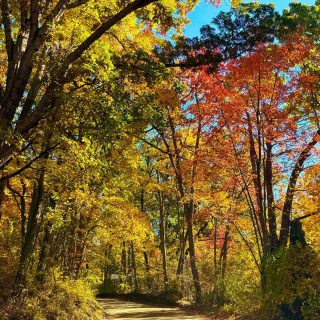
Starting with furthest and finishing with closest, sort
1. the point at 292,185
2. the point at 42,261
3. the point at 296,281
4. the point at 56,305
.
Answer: the point at 292,185, the point at 42,261, the point at 56,305, the point at 296,281

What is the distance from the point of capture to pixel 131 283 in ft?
101

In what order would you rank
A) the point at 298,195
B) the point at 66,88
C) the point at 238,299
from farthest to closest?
the point at 298,195, the point at 238,299, the point at 66,88

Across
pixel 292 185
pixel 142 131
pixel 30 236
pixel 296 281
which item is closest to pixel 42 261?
pixel 30 236

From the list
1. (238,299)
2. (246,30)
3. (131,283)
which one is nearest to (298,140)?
(246,30)

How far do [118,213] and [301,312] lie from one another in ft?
27.6

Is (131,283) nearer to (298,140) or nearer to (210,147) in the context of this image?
(210,147)

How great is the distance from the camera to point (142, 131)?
41.4ft

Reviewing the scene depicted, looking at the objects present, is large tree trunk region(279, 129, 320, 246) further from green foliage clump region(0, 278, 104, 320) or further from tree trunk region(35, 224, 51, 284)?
tree trunk region(35, 224, 51, 284)

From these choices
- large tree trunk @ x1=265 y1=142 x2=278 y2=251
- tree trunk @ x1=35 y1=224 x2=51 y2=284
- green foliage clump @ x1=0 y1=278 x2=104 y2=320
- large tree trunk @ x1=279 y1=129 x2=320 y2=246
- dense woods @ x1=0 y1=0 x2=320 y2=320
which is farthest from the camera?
large tree trunk @ x1=265 y1=142 x2=278 y2=251

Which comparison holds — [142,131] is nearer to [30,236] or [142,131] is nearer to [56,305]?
[30,236]

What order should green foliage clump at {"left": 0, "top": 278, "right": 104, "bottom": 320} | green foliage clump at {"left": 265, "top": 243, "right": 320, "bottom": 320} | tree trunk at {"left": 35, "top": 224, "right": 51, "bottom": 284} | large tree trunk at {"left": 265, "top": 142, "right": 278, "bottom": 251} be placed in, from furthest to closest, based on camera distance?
1. large tree trunk at {"left": 265, "top": 142, "right": 278, "bottom": 251}
2. tree trunk at {"left": 35, "top": 224, "right": 51, "bottom": 284}
3. green foliage clump at {"left": 0, "top": 278, "right": 104, "bottom": 320}
4. green foliage clump at {"left": 265, "top": 243, "right": 320, "bottom": 320}

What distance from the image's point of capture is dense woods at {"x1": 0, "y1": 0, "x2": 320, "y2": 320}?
6996 mm

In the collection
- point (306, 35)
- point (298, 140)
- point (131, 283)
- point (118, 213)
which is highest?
point (306, 35)

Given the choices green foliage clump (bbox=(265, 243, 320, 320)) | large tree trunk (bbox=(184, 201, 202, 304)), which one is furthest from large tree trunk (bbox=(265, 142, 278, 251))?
large tree trunk (bbox=(184, 201, 202, 304))
